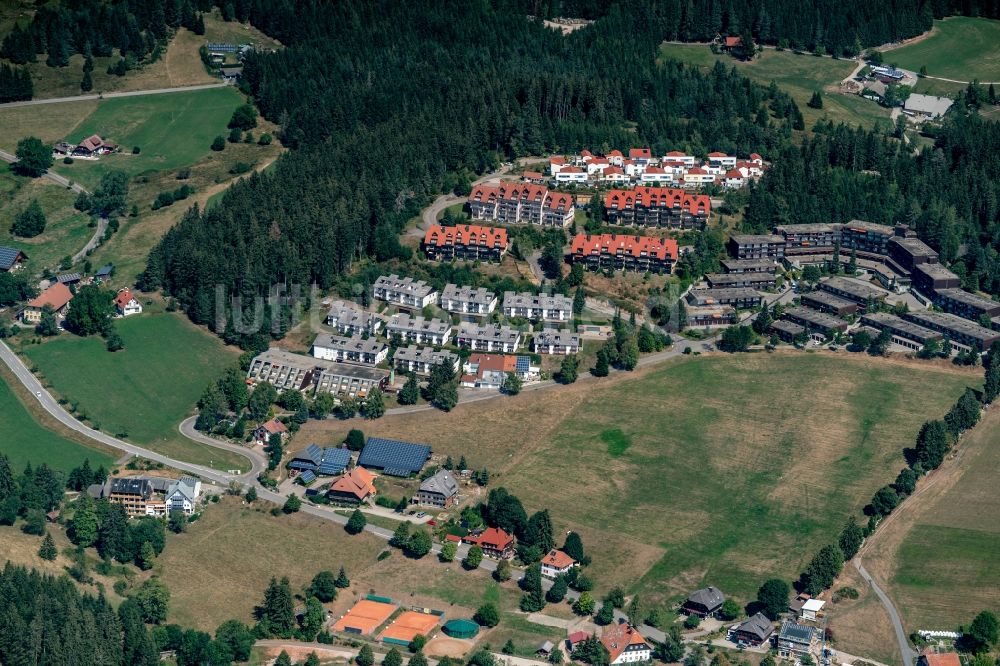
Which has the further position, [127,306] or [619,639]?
[127,306]

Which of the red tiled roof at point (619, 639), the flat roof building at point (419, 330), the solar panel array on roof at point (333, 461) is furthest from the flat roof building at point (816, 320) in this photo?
the red tiled roof at point (619, 639)

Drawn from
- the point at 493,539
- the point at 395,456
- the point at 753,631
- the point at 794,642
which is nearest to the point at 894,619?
the point at 794,642

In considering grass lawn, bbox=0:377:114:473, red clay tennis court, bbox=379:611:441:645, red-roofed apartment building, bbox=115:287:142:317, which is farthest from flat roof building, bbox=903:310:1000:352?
grass lawn, bbox=0:377:114:473

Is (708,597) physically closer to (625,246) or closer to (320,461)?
(320,461)

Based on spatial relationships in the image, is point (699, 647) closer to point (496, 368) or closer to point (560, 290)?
point (496, 368)

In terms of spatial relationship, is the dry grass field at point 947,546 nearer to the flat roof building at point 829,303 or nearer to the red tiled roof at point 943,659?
the red tiled roof at point 943,659

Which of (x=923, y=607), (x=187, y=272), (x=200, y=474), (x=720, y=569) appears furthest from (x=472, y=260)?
(x=923, y=607)

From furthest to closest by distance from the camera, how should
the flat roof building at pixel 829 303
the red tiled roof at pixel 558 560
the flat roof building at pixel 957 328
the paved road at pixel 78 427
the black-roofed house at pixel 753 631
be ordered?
the flat roof building at pixel 829 303 → the flat roof building at pixel 957 328 → the paved road at pixel 78 427 → the red tiled roof at pixel 558 560 → the black-roofed house at pixel 753 631

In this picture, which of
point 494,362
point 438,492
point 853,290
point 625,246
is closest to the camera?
point 438,492
